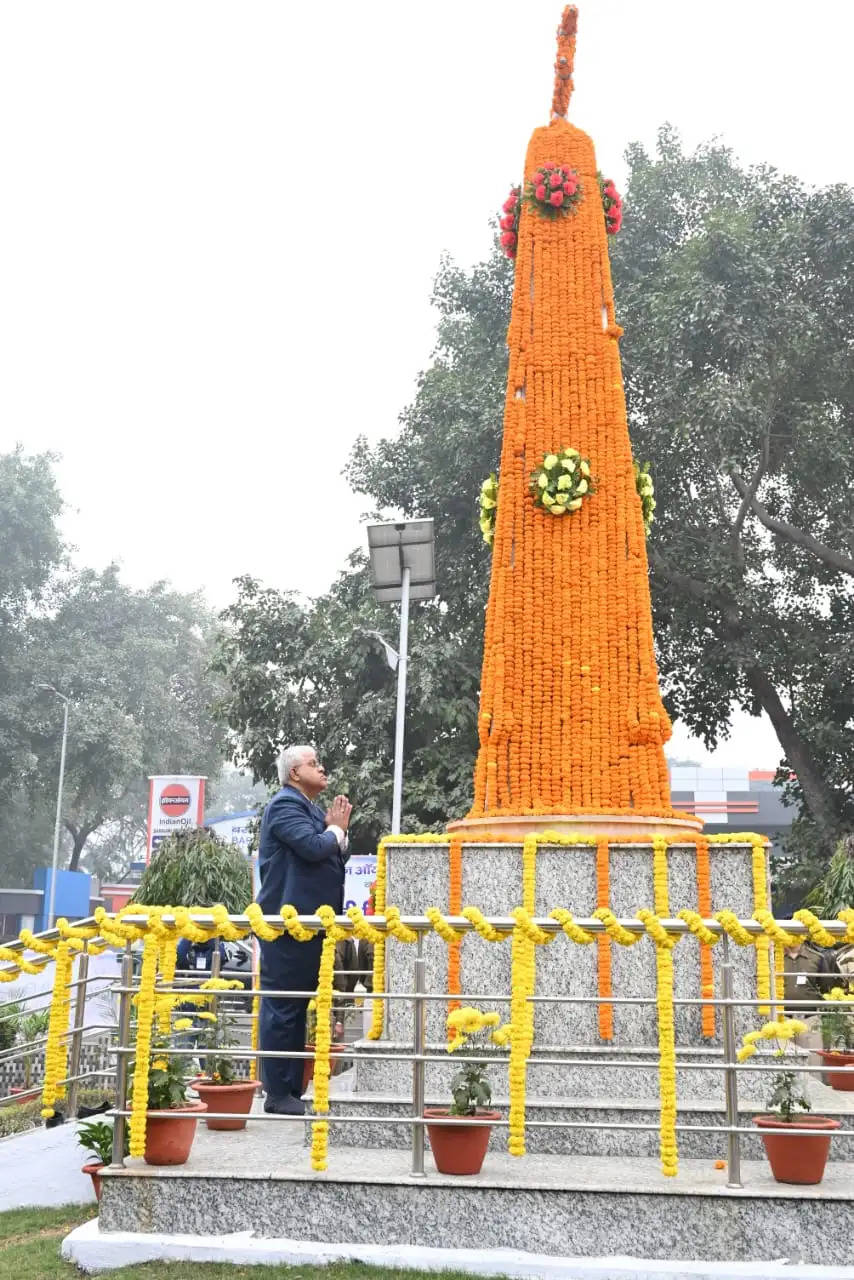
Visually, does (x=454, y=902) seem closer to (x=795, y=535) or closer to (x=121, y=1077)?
(x=121, y=1077)

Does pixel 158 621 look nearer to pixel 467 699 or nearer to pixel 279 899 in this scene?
pixel 467 699

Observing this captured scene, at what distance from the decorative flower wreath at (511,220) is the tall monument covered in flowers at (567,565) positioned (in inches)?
2.1

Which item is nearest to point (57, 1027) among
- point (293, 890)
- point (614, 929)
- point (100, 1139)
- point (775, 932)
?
point (100, 1139)

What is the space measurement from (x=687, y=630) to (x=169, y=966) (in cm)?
1504

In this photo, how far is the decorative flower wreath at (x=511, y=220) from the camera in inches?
337

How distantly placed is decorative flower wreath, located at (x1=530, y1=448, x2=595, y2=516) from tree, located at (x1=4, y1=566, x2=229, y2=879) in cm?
2273

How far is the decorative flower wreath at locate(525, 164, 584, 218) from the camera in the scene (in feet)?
26.7

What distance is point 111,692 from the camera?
1330 inches

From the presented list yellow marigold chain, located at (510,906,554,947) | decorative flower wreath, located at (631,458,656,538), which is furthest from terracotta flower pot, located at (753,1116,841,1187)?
decorative flower wreath, located at (631,458,656,538)

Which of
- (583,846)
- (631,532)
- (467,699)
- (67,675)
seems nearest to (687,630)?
(467,699)

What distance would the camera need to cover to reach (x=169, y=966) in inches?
233

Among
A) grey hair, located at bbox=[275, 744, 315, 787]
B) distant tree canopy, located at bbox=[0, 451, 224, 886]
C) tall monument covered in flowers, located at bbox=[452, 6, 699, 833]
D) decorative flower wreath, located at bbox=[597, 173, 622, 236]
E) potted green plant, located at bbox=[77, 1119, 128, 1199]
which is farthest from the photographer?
distant tree canopy, located at bbox=[0, 451, 224, 886]

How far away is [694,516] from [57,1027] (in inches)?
644

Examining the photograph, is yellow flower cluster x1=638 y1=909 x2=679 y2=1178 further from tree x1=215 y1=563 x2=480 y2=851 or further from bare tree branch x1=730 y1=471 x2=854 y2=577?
bare tree branch x1=730 y1=471 x2=854 y2=577
